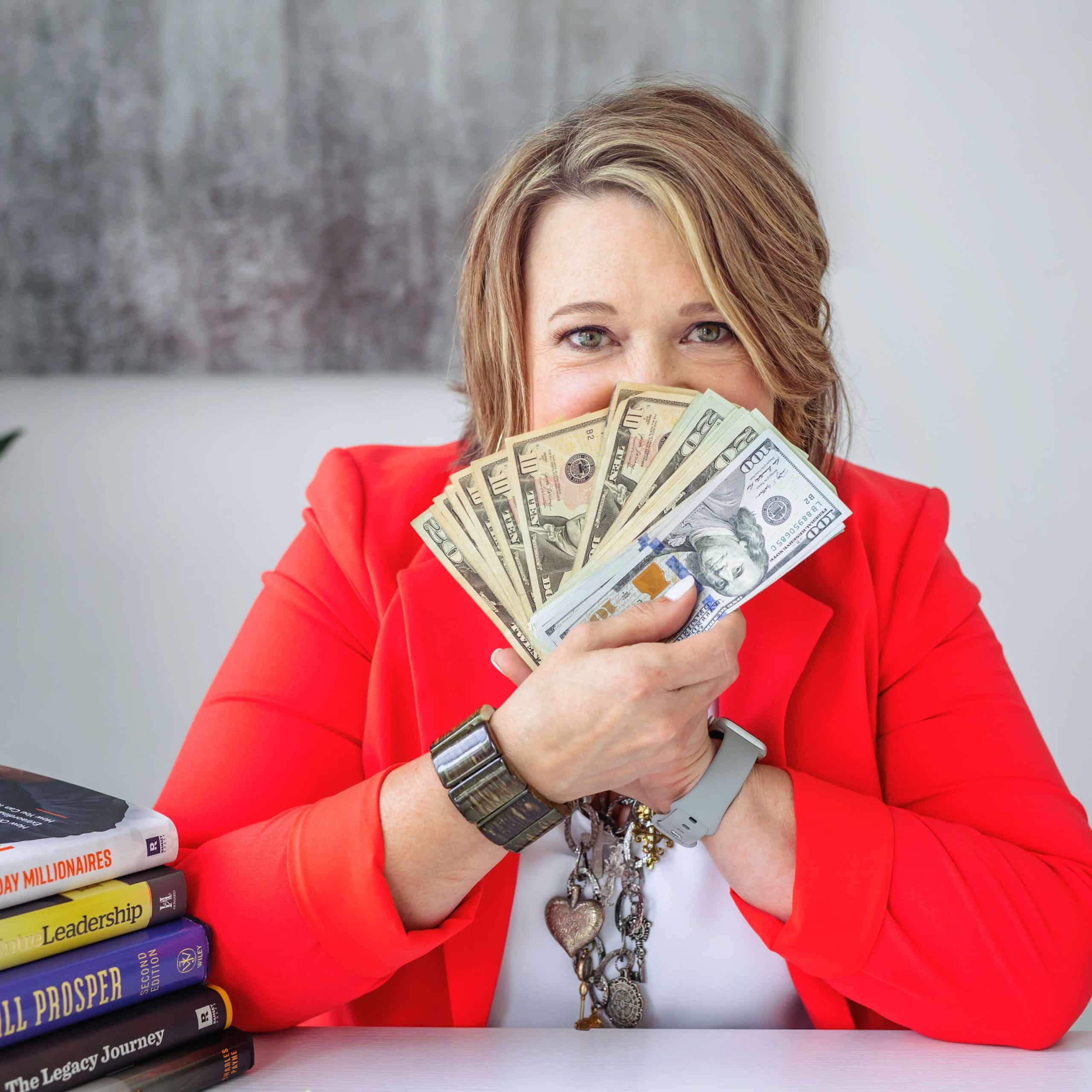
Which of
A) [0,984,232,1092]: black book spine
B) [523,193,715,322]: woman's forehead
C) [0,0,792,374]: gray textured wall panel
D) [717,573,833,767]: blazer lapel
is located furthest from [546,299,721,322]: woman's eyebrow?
[0,0,792,374]: gray textured wall panel

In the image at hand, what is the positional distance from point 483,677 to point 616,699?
0.40m

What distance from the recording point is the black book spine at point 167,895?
993 mm

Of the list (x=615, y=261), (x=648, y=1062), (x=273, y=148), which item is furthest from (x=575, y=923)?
(x=273, y=148)

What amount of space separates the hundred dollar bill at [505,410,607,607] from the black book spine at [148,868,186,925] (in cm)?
49

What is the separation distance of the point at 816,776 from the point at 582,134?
0.92 meters

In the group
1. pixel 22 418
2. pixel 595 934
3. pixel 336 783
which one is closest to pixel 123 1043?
pixel 336 783

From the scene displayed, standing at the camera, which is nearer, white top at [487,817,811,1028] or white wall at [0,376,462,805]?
white top at [487,817,811,1028]

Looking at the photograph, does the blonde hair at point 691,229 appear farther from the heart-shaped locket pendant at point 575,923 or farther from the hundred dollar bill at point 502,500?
the heart-shaped locket pendant at point 575,923

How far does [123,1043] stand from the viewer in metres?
0.90

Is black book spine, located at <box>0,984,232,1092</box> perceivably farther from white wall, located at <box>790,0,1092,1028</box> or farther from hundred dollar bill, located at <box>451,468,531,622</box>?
white wall, located at <box>790,0,1092,1028</box>

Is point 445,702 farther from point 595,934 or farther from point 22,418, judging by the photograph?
point 22,418

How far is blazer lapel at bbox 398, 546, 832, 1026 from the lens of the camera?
1.27 meters

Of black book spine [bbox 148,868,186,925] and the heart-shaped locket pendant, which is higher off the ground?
black book spine [bbox 148,868,186,925]

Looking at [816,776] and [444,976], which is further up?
[816,776]
